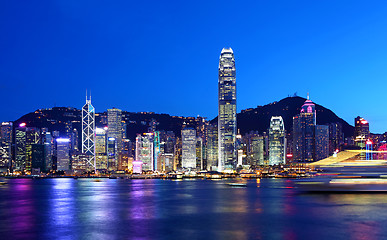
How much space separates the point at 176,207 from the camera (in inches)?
2518

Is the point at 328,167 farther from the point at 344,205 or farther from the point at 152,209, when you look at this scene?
the point at 152,209

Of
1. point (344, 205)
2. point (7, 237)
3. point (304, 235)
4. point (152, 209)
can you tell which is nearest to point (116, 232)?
point (7, 237)

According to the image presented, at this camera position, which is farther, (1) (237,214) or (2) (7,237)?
(1) (237,214)

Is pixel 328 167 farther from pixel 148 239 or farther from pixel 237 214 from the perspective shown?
pixel 148 239

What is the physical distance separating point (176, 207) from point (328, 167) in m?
37.5

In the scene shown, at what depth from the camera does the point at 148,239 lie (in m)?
36.6

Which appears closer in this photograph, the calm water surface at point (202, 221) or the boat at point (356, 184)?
the calm water surface at point (202, 221)

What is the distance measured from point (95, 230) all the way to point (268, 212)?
24043 mm

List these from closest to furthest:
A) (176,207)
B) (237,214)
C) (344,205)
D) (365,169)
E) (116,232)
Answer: (116,232) < (237,214) < (344,205) < (176,207) < (365,169)

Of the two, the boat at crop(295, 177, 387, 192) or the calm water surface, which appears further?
the boat at crop(295, 177, 387, 192)

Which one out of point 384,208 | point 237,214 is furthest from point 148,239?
point 384,208

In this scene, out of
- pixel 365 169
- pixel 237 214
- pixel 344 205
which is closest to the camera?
pixel 237 214

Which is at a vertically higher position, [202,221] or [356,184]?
[202,221]

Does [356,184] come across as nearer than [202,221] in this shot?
No
